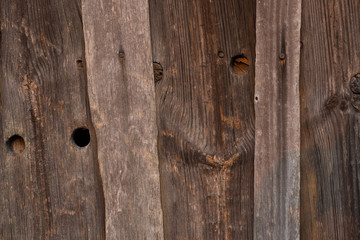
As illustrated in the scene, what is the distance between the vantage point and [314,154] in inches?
55.5

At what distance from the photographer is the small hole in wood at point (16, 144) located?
5.30ft

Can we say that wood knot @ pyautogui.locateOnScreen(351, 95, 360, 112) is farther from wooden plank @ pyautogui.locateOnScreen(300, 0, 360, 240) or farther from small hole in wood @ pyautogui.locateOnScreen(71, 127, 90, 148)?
small hole in wood @ pyautogui.locateOnScreen(71, 127, 90, 148)

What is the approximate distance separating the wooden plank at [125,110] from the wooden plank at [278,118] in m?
0.41

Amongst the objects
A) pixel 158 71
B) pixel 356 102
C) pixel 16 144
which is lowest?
pixel 16 144

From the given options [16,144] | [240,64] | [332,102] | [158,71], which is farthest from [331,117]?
[16,144]

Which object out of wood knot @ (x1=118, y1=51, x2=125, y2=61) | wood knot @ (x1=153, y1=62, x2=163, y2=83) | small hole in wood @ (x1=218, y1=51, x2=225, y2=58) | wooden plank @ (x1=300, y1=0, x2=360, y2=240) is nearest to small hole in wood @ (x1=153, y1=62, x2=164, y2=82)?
wood knot @ (x1=153, y1=62, x2=163, y2=83)

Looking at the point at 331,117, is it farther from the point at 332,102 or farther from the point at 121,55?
the point at 121,55

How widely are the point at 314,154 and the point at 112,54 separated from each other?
2.87 feet

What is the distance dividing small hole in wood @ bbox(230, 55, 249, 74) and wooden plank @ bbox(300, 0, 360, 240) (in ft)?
0.71

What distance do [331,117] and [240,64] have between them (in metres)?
0.40

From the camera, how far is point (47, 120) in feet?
5.15

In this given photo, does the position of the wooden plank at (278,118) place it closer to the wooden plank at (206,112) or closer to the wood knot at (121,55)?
the wooden plank at (206,112)

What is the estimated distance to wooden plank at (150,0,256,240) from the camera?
57.1 inches

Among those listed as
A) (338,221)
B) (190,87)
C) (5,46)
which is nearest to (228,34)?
(190,87)
